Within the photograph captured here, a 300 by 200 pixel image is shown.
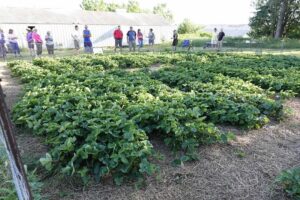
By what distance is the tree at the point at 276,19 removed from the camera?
31641mm

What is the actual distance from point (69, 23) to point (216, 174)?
2706cm

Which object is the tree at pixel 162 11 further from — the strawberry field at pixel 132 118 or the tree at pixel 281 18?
the strawberry field at pixel 132 118

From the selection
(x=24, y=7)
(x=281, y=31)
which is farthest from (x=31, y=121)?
(x=281, y=31)

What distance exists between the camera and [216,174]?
3.04 m

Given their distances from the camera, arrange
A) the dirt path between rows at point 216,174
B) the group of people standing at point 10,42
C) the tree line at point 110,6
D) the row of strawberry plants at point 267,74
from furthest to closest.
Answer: the tree line at point 110,6, the group of people standing at point 10,42, the row of strawberry plants at point 267,74, the dirt path between rows at point 216,174

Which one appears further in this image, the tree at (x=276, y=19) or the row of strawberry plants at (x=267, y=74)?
the tree at (x=276, y=19)

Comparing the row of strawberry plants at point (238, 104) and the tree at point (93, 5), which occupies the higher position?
the tree at point (93, 5)

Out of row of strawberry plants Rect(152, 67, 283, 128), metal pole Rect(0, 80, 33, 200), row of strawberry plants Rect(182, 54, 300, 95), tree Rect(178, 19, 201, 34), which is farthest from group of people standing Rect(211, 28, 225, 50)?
tree Rect(178, 19, 201, 34)

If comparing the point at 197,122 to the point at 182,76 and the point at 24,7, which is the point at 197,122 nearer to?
the point at 182,76

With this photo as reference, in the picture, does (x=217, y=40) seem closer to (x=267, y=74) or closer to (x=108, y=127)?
(x=267, y=74)

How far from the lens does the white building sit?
24.6 meters

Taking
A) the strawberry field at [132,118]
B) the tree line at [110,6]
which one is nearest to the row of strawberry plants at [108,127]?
the strawberry field at [132,118]

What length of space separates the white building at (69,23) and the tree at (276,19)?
11.1 meters

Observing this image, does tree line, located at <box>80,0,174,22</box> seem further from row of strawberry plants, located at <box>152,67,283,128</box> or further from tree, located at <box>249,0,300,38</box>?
row of strawberry plants, located at <box>152,67,283,128</box>
